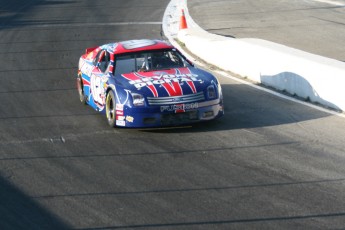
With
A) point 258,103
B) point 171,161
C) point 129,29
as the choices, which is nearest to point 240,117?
point 258,103

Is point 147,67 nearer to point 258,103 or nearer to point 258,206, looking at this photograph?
point 258,103

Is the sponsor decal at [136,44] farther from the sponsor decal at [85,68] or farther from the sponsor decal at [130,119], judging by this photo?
the sponsor decal at [130,119]

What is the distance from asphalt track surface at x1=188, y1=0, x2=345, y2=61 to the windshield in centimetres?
693

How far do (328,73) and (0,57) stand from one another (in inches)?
422

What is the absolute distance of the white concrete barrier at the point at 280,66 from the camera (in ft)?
45.8

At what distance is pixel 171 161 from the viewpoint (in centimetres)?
1069

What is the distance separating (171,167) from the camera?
10.4 m

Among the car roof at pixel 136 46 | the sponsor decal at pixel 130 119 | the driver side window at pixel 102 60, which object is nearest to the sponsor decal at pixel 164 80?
the sponsor decal at pixel 130 119

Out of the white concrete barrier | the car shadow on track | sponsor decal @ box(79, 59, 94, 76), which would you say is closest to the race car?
sponsor decal @ box(79, 59, 94, 76)

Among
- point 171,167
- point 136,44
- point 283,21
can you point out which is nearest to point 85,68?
point 136,44

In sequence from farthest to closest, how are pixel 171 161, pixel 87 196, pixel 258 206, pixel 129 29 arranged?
pixel 129 29
pixel 171 161
pixel 87 196
pixel 258 206

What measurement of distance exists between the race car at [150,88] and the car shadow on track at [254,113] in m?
0.30

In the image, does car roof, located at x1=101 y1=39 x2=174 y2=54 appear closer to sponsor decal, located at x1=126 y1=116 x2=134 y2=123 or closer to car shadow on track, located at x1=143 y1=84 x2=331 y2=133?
car shadow on track, located at x1=143 y1=84 x2=331 y2=133

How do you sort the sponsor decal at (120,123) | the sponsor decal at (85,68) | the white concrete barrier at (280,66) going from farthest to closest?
the sponsor decal at (85,68) → the white concrete barrier at (280,66) → the sponsor decal at (120,123)
